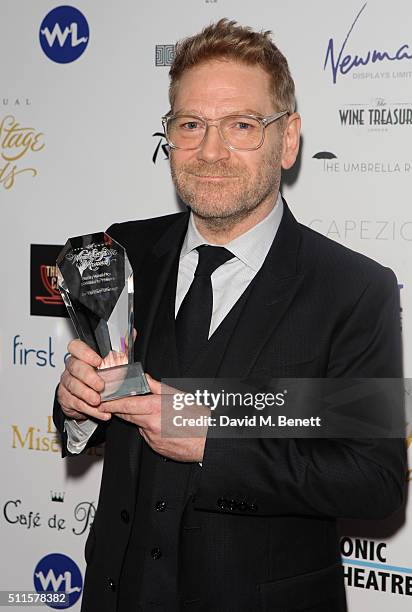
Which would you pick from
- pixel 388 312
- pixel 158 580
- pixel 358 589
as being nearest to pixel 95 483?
pixel 358 589

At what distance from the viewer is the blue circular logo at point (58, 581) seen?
304cm

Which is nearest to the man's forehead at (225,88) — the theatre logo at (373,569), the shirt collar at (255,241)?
the shirt collar at (255,241)

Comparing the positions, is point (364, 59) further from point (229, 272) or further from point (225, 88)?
point (229, 272)

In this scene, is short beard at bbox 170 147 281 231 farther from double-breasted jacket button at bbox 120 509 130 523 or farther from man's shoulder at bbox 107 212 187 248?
double-breasted jacket button at bbox 120 509 130 523

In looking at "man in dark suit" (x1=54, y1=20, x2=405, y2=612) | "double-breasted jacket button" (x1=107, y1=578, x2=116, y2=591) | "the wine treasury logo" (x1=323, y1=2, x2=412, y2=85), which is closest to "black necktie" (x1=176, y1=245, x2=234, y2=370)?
"man in dark suit" (x1=54, y1=20, x2=405, y2=612)

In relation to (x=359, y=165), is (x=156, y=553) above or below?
below

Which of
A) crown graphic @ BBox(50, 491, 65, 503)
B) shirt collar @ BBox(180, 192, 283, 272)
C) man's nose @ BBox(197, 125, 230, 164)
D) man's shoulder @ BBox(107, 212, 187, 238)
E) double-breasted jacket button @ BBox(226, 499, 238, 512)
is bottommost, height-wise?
crown graphic @ BBox(50, 491, 65, 503)

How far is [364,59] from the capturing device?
242 cm

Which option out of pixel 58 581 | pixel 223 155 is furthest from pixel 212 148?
pixel 58 581

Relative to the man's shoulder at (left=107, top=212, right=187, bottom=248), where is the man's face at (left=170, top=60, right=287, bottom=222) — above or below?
above

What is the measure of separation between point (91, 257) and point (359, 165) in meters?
1.10

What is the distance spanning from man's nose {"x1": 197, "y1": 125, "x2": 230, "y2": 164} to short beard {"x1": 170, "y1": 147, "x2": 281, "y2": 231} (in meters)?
0.02

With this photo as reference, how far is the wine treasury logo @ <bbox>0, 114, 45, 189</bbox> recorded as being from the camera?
2949 millimetres

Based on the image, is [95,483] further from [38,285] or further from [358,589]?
[358,589]
